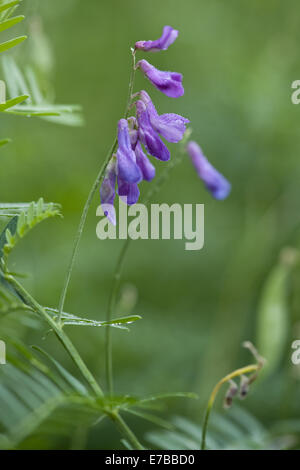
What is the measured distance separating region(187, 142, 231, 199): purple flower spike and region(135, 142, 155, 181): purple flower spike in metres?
0.19

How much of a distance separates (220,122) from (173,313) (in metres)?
1.06

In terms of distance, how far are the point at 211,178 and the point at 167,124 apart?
0.80 ft

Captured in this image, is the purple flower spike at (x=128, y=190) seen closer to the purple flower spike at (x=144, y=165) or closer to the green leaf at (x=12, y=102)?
the purple flower spike at (x=144, y=165)

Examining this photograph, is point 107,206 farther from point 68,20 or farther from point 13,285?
point 68,20

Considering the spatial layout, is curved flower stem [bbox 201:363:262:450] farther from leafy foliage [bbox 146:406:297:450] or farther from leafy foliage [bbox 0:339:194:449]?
leafy foliage [bbox 146:406:297:450]

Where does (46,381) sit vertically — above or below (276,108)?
below

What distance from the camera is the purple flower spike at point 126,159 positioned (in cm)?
94

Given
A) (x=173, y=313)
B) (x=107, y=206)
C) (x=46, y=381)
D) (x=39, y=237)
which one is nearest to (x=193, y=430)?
(x=46, y=381)

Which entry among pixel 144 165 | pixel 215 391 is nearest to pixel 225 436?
pixel 215 391

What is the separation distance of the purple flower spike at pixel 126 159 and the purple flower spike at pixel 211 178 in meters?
0.26

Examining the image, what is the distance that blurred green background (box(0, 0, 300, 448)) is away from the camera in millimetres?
2328

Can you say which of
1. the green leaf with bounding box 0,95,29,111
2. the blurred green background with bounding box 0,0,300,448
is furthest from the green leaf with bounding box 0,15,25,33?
the blurred green background with bounding box 0,0,300,448

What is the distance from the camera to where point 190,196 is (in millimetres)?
3227
